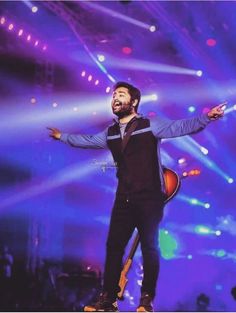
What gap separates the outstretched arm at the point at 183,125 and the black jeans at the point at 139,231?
1.66 feet

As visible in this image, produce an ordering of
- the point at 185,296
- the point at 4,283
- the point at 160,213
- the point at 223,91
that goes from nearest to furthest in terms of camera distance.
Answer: the point at 160,213, the point at 4,283, the point at 223,91, the point at 185,296

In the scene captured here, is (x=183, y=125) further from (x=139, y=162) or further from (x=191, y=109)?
(x=191, y=109)

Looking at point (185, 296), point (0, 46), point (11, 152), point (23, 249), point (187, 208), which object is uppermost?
point (0, 46)

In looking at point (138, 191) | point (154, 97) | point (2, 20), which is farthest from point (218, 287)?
point (138, 191)

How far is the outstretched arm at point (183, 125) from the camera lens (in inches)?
164

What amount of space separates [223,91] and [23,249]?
4.85 m

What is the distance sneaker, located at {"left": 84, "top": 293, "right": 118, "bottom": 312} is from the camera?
4227mm

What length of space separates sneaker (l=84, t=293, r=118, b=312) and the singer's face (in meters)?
1.49

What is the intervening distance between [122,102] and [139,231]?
106cm

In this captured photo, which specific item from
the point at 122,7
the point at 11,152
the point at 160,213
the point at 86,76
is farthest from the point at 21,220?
the point at 160,213

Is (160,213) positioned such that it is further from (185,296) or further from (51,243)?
(185,296)

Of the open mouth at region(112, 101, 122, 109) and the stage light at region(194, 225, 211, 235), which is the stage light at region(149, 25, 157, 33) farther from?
the open mouth at region(112, 101, 122, 109)

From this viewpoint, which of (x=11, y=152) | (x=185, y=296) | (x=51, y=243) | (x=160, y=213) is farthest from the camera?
(x=185, y=296)

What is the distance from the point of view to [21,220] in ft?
34.7
